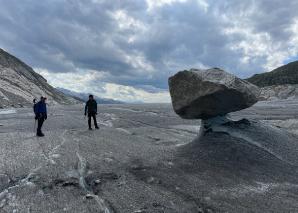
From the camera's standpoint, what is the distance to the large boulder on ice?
62.0 feet

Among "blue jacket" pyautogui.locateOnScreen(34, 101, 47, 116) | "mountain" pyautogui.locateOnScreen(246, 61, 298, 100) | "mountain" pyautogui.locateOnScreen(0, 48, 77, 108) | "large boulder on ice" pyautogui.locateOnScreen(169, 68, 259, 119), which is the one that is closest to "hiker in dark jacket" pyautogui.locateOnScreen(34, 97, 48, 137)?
"blue jacket" pyautogui.locateOnScreen(34, 101, 47, 116)

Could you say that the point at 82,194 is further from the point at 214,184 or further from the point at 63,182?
the point at 214,184

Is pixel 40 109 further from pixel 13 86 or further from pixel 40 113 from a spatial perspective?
pixel 13 86

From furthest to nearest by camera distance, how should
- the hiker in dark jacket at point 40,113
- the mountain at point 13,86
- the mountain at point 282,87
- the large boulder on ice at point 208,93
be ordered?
the mountain at point 282,87 < the mountain at point 13,86 < the hiker in dark jacket at point 40,113 < the large boulder on ice at point 208,93

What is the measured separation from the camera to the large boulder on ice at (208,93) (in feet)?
62.0

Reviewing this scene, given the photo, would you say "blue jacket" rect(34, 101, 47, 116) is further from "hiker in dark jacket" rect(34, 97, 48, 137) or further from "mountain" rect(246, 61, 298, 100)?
"mountain" rect(246, 61, 298, 100)

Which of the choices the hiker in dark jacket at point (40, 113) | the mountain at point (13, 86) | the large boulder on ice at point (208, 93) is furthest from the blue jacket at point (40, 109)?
the mountain at point (13, 86)

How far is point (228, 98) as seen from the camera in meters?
19.4

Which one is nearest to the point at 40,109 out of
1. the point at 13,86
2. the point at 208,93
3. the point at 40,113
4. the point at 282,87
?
the point at 40,113

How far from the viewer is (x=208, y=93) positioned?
61.8 ft

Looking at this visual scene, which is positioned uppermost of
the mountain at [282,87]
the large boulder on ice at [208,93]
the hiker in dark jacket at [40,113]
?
the mountain at [282,87]

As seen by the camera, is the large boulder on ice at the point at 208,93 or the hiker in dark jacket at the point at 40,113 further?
the hiker in dark jacket at the point at 40,113

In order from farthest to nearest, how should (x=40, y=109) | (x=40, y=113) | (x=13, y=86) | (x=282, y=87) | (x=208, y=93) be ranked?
1. (x=282, y=87)
2. (x=13, y=86)
3. (x=40, y=109)
4. (x=40, y=113)
5. (x=208, y=93)

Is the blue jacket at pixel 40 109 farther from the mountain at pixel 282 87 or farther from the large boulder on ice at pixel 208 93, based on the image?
the mountain at pixel 282 87
